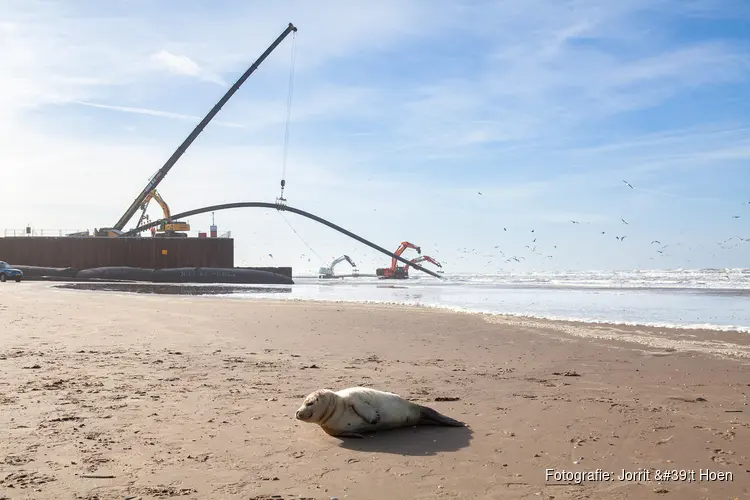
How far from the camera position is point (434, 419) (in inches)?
241

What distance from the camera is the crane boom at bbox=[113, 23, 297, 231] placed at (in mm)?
65500

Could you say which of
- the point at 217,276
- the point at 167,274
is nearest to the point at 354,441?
the point at 217,276

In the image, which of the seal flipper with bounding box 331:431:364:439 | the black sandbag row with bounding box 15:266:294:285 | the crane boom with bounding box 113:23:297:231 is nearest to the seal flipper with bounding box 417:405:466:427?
the seal flipper with bounding box 331:431:364:439

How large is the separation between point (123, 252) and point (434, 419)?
198ft

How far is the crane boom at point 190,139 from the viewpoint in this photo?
65.5 m

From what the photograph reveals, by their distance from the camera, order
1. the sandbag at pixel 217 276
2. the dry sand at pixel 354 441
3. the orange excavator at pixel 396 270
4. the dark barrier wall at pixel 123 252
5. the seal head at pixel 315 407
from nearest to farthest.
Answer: the dry sand at pixel 354 441 → the seal head at pixel 315 407 → the sandbag at pixel 217 276 → the dark barrier wall at pixel 123 252 → the orange excavator at pixel 396 270

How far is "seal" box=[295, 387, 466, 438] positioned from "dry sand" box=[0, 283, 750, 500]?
0.13 meters

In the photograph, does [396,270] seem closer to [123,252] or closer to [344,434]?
[123,252]

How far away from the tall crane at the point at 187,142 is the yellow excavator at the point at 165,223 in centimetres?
76

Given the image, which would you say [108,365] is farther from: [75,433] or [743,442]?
[743,442]

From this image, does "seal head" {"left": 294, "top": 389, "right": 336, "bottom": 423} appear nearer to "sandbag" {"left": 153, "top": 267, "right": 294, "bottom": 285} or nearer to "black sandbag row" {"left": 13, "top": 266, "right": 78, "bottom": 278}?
"sandbag" {"left": 153, "top": 267, "right": 294, "bottom": 285}

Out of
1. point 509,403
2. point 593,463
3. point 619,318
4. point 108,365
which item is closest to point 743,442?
point 593,463

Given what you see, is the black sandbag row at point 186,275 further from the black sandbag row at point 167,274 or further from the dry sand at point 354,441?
the dry sand at point 354,441

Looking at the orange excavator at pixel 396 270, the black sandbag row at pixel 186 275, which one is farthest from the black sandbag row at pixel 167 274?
the orange excavator at pixel 396 270
